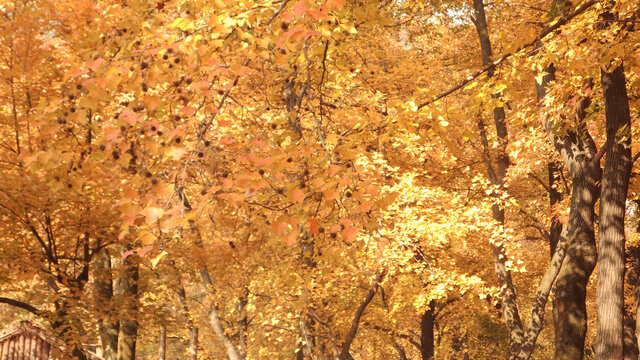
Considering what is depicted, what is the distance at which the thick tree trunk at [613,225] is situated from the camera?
7301mm

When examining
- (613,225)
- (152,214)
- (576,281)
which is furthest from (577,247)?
(152,214)

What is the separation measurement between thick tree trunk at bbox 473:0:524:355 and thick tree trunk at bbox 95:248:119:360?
8534 millimetres

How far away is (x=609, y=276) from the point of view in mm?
7469

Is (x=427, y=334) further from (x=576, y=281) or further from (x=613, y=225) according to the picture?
(x=613, y=225)

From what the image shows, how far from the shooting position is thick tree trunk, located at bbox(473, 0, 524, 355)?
13898 mm

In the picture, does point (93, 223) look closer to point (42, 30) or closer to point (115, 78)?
point (42, 30)

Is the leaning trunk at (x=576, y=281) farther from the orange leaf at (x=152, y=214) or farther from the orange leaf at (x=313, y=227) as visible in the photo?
the orange leaf at (x=152, y=214)

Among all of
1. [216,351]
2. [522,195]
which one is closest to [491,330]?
[522,195]

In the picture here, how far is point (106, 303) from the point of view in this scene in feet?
36.7

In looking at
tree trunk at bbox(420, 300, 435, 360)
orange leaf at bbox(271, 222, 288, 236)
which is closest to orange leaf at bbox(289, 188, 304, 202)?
orange leaf at bbox(271, 222, 288, 236)

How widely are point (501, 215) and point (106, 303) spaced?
10.1 m

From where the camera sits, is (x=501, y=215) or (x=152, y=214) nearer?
(x=152, y=214)

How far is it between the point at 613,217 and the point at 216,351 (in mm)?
26484

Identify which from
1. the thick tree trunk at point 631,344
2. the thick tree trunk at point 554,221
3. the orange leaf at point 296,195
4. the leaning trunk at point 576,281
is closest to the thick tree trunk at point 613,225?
the leaning trunk at point 576,281
